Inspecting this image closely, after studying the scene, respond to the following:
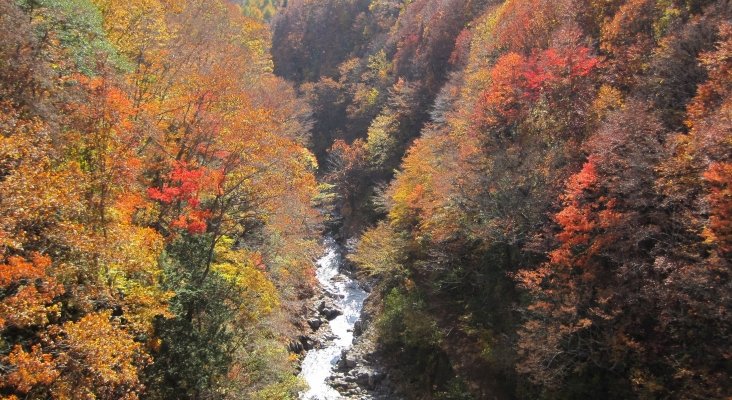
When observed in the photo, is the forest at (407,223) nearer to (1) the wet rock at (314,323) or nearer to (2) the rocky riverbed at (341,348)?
(2) the rocky riverbed at (341,348)

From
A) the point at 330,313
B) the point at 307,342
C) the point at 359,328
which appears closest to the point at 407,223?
the point at 359,328

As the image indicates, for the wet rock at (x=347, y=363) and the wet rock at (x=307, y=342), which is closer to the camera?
the wet rock at (x=347, y=363)

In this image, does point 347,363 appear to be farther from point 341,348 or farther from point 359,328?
point 359,328

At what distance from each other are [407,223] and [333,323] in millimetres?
9514

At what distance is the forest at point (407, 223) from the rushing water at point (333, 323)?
739 millimetres

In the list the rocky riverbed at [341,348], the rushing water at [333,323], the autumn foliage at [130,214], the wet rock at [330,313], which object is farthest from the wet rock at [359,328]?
the autumn foliage at [130,214]

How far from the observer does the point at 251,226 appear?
22.8m

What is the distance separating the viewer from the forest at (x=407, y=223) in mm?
11336

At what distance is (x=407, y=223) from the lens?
99.6ft

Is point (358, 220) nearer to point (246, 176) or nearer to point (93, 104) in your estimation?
point (246, 176)

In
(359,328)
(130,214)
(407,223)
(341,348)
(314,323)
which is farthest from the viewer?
(314,323)

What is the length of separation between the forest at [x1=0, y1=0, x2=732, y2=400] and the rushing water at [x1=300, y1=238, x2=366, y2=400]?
0.74 metres

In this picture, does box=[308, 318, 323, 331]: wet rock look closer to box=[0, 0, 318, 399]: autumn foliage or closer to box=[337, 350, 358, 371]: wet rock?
box=[337, 350, 358, 371]: wet rock

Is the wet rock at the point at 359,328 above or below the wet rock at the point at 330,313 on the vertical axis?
above
